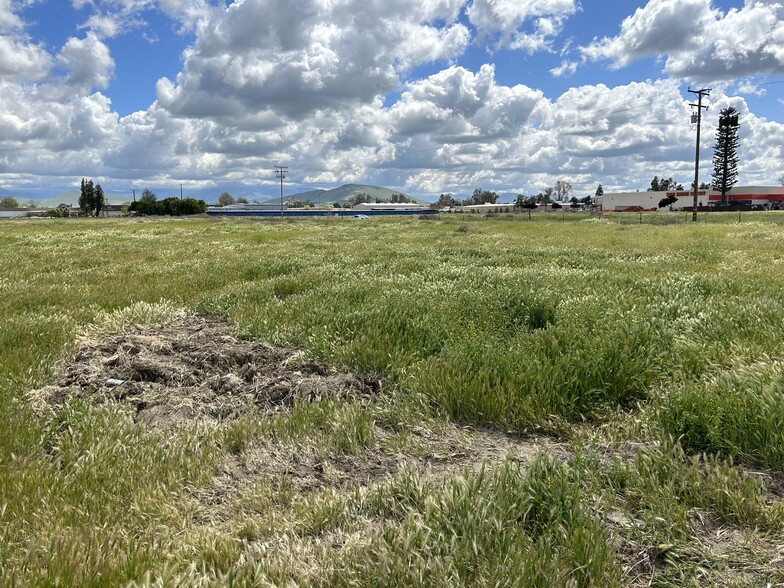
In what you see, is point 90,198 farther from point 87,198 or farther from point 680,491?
point 680,491

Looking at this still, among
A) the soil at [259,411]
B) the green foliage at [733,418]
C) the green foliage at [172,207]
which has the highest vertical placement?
the green foliage at [172,207]

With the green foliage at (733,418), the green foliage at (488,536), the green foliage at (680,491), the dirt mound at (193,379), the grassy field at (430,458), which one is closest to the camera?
the green foliage at (488,536)

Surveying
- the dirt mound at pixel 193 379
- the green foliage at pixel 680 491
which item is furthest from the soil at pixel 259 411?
the green foliage at pixel 680 491

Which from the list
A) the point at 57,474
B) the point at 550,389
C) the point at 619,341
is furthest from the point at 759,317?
the point at 57,474

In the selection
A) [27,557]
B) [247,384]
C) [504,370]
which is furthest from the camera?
[247,384]

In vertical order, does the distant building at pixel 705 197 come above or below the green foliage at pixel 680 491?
above

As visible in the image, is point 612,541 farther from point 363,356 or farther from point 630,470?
point 363,356

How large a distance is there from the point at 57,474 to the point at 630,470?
396 centimetres

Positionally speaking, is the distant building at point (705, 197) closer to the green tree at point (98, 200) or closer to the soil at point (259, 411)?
the soil at point (259, 411)

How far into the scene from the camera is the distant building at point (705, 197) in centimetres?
15438

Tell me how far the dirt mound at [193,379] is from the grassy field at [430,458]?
0.23ft

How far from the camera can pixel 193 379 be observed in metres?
5.95

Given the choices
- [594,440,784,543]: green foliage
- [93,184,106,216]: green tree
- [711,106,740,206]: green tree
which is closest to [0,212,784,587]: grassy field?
[594,440,784,543]: green foliage

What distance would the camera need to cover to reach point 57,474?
3564mm
